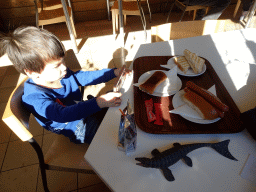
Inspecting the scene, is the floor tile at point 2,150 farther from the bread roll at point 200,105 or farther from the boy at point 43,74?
the bread roll at point 200,105

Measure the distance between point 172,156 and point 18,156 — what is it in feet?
5.16

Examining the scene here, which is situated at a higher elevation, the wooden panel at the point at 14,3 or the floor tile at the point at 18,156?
the wooden panel at the point at 14,3

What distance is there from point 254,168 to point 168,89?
1.56 feet

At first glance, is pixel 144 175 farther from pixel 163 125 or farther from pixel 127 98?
pixel 127 98

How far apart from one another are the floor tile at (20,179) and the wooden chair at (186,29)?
1.55 meters

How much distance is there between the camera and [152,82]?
883mm

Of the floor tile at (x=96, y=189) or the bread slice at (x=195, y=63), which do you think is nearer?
the bread slice at (x=195, y=63)

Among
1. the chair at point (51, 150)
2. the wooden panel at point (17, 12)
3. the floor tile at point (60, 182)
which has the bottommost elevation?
the floor tile at point (60, 182)

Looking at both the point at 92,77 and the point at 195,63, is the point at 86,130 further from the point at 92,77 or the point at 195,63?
the point at 195,63

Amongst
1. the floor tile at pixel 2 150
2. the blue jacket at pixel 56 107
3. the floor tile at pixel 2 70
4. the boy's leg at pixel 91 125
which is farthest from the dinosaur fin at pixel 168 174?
the floor tile at pixel 2 70

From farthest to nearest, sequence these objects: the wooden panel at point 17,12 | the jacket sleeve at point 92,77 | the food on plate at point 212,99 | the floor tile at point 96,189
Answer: the wooden panel at point 17,12 < the floor tile at point 96,189 < the jacket sleeve at point 92,77 < the food on plate at point 212,99

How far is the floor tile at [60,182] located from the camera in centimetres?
137

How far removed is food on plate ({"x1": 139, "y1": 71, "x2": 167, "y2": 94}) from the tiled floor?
956 mm

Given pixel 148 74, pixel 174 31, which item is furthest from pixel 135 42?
pixel 148 74
